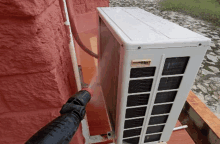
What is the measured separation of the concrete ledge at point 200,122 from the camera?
4.57 ft

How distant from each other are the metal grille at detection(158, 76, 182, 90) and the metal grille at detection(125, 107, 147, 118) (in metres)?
0.17

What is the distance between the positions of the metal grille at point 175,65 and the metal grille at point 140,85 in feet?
0.28

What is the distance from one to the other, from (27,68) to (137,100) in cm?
52

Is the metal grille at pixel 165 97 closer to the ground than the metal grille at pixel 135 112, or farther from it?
farther from it

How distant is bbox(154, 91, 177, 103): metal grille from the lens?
2.33 ft

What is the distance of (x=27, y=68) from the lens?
50 cm

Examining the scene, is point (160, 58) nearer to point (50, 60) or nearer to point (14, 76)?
point (50, 60)

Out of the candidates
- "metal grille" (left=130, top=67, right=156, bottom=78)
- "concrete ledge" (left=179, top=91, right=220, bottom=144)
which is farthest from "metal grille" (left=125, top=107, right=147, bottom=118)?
"concrete ledge" (left=179, top=91, right=220, bottom=144)

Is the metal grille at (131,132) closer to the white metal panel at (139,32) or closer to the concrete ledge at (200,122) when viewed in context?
the white metal panel at (139,32)

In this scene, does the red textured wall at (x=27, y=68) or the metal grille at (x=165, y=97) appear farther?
the metal grille at (x=165, y=97)

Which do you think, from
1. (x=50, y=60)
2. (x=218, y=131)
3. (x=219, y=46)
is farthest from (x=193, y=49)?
(x=219, y=46)

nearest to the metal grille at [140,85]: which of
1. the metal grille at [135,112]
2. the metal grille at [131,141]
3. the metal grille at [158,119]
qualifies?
the metal grille at [135,112]

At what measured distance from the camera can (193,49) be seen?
578 millimetres

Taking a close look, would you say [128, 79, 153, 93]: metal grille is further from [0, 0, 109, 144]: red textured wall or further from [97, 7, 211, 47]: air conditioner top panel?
[0, 0, 109, 144]: red textured wall
